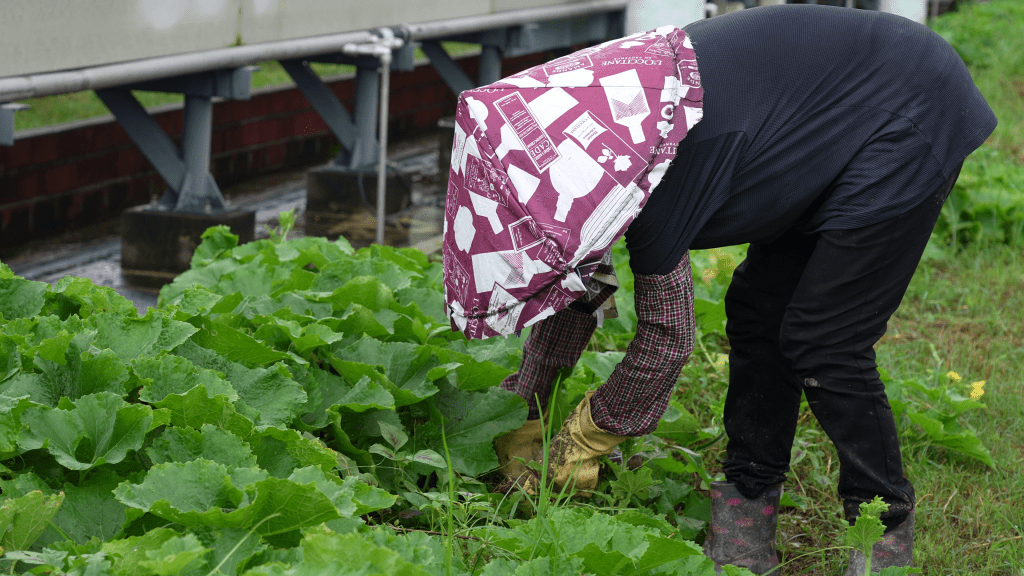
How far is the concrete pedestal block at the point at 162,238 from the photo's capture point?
5.47 meters

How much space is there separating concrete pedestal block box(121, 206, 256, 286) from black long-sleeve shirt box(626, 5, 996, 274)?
3.96 metres

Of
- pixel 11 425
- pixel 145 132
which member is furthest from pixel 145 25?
pixel 11 425

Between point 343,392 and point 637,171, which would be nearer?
point 637,171

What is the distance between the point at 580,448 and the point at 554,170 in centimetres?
73

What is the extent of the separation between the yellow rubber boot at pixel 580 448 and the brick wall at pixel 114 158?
5.21 m

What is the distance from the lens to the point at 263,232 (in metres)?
6.82

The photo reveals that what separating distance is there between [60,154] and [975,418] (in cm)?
581

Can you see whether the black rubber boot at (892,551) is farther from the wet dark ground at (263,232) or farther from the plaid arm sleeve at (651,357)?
the wet dark ground at (263,232)

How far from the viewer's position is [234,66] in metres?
5.13

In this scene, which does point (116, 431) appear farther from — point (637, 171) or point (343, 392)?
point (637, 171)

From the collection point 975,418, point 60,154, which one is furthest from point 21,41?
point 975,418

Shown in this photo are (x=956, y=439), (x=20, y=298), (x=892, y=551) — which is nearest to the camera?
(x=892, y=551)

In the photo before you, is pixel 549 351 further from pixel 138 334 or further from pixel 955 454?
pixel 955 454

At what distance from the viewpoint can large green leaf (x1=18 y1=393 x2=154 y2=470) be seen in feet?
6.06
